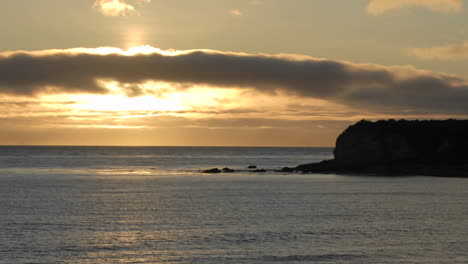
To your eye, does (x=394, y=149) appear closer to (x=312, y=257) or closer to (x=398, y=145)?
(x=398, y=145)

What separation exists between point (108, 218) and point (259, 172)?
7901 centimetres

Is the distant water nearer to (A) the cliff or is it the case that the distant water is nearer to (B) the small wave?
(B) the small wave

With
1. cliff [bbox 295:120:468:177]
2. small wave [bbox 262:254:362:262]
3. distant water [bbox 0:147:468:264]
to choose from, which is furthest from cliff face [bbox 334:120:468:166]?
small wave [bbox 262:254:362:262]

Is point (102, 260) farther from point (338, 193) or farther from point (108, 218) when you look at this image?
point (338, 193)

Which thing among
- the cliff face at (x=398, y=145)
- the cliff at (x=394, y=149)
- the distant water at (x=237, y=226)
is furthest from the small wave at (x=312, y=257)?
the cliff face at (x=398, y=145)

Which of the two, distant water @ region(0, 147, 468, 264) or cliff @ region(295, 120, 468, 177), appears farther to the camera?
cliff @ region(295, 120, 468, 177)

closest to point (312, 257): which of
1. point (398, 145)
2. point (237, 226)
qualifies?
point (237, 226)

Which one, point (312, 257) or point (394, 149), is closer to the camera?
point (312, 257)

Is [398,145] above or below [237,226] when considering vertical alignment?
above

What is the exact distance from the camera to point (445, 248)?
125 ft

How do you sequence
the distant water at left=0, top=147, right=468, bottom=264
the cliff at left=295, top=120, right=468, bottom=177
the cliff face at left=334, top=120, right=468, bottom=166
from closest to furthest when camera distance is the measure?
the distant water at left=0, top=147, right=468, bottom=264 → the cliff at left=295, top=120, right=468, bottom=177 → the cliff face at left=334, top=120, right=468, bottom=166

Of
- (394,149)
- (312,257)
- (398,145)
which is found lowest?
(312,257)

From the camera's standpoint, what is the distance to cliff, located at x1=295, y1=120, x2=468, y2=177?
118188 millimetres

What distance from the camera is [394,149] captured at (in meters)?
121
